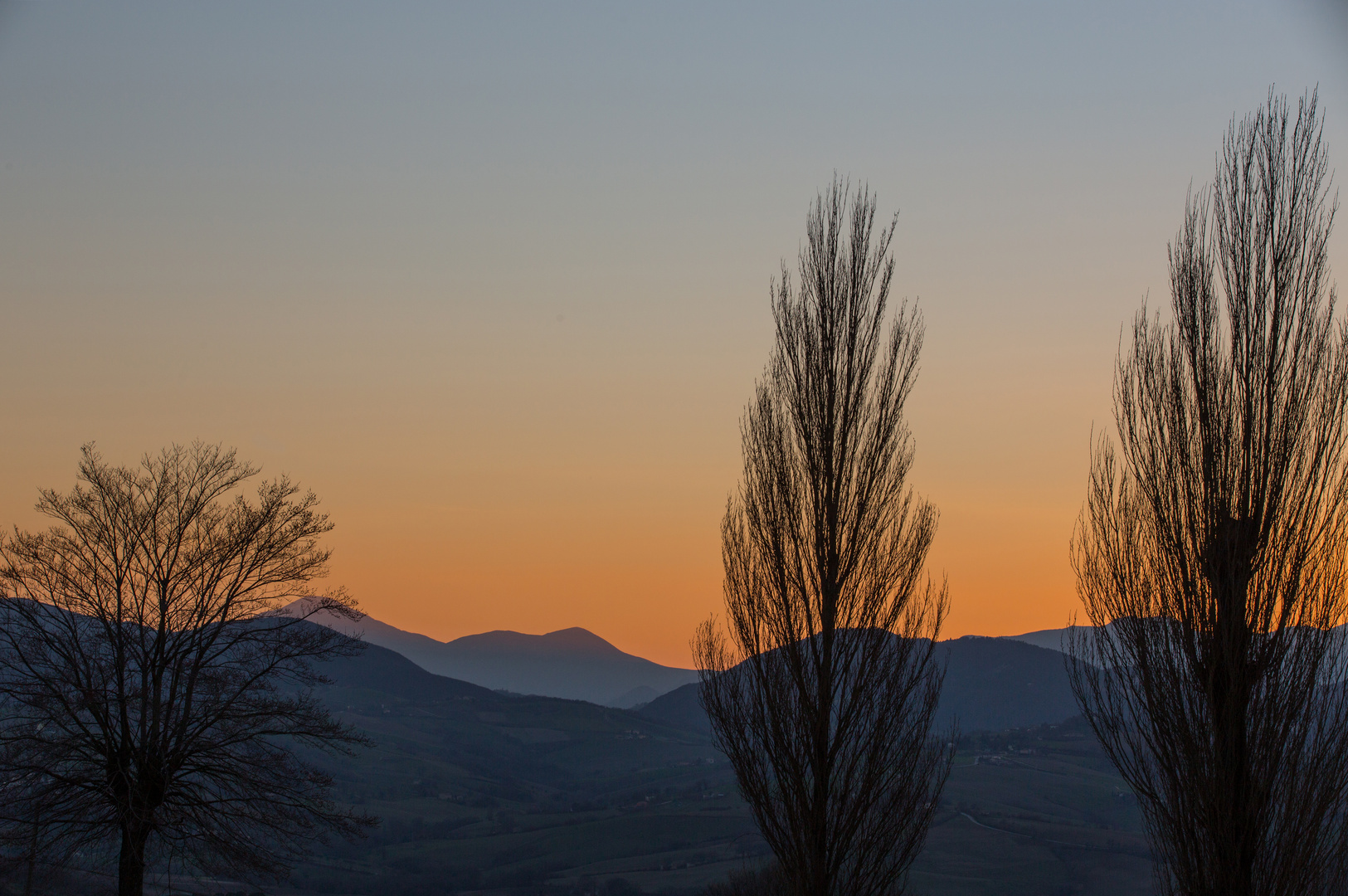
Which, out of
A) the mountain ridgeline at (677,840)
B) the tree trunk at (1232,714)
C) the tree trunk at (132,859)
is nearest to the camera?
the tree trunk at (1232,714)

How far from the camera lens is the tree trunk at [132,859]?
1741cm

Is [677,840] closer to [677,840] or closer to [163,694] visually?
[677,840]

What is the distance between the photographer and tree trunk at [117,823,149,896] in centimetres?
1741

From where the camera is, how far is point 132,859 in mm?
17484

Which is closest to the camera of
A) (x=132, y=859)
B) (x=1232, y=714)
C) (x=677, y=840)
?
(x=1232, y=714)

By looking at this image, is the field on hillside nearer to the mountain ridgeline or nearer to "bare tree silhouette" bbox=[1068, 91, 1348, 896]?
the mountain ridgeline

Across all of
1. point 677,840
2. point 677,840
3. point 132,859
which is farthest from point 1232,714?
point 677,840

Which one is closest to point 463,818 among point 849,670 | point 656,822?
point 656,822

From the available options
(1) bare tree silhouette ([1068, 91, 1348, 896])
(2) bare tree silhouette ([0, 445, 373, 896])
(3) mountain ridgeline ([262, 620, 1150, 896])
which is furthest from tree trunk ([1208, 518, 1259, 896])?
(3) mountain ridgeline ([262, 620, 1150, 896])

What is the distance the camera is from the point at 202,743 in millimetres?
18672

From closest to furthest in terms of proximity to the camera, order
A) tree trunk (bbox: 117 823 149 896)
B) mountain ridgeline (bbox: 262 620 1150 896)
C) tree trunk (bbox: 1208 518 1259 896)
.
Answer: tree trunk (bbox: 1208 518 1259 896) → tree trunk (bbox: 117 823 149 896) → mountain ridgeline (bbox: 262 620 1150 896)

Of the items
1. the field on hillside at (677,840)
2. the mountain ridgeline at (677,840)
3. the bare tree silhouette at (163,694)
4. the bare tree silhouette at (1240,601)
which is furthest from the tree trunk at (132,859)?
the field on hillside at (677,840)

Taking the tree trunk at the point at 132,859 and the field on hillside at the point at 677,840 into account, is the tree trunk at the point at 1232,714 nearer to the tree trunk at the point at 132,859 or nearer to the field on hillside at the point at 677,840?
the tree trunk at the point at 132,859

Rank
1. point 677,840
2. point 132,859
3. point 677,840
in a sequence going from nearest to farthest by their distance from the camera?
point 132,859, point 677,840, point 677,840
